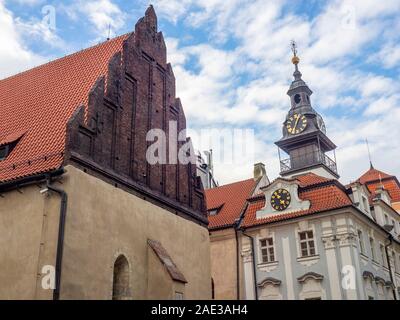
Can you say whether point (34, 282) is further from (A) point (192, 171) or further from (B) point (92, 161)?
(A) point (192, 171)

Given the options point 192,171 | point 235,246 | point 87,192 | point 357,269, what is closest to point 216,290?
point 235,246

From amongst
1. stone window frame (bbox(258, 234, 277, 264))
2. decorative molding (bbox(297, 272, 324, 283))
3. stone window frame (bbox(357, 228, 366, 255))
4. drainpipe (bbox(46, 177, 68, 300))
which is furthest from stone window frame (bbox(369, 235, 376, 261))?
drainpipe (bbox(46, 177, 68, 300))

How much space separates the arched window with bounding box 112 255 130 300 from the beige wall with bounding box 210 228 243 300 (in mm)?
11966

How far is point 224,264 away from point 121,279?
1262 cm

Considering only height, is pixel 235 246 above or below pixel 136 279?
above

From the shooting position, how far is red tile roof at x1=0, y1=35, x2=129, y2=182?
1464 cm

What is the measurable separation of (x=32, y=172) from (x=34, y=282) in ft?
10.1

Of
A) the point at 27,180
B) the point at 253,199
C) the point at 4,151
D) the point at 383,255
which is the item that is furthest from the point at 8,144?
the point at 383,255

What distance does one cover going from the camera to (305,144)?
1490 inches

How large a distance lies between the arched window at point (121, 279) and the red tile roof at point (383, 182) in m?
26.5

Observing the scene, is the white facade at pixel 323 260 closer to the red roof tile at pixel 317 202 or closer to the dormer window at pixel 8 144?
the red roof tile at pixel 317 202

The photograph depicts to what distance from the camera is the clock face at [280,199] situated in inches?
1061

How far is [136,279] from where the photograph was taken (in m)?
15.8
